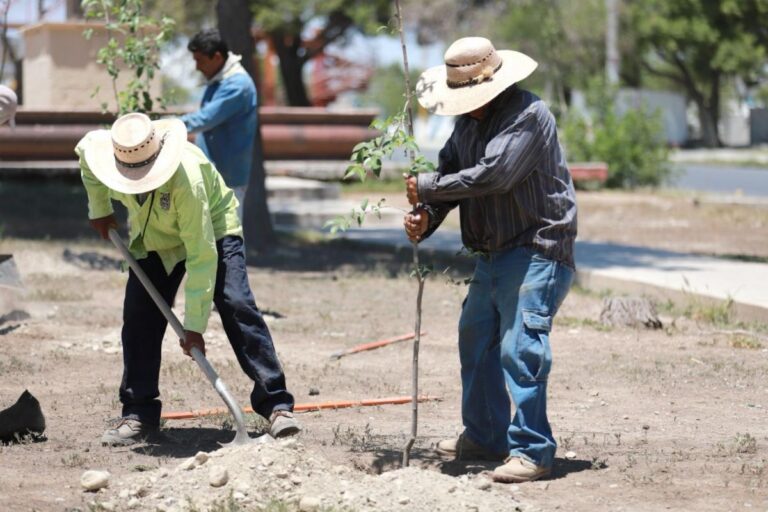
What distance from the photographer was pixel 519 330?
5.04 metres

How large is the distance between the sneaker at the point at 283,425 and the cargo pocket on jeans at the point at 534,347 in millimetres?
1087

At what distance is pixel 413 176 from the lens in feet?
16.6

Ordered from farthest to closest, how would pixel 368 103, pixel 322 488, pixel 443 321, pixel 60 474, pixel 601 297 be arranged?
pixel 368 103 < pixel 601 297 < pixel 443 321 < pixel 60 474 < pixel 322 488

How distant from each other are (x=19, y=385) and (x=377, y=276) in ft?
15.6

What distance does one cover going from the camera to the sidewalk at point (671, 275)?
380 inches

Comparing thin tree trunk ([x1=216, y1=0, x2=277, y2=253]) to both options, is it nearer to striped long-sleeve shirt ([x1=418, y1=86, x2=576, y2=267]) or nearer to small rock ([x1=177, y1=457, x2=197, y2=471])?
striped long-sleeve shirt ([x1=418, y1=86, x2=576, y2=267])

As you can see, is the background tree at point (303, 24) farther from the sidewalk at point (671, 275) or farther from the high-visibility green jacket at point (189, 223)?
the high-visibility green jacket at point (189, 223)

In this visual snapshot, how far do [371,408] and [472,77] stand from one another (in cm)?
222

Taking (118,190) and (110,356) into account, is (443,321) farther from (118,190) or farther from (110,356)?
(118,190)

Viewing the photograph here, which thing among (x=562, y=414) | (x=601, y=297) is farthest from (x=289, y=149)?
(x=562, y=414)

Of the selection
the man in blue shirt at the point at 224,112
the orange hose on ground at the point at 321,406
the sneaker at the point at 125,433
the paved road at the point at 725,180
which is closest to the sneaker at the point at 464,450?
the orange hose on ground at the point at 321,406

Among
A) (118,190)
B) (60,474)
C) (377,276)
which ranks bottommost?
(377,276)

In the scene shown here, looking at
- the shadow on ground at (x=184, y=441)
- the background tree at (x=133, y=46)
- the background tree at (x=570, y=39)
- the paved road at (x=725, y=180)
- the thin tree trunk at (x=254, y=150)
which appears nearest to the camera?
the shadow on ground at (x=184, y=441)

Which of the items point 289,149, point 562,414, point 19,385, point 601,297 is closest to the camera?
point 562,414
